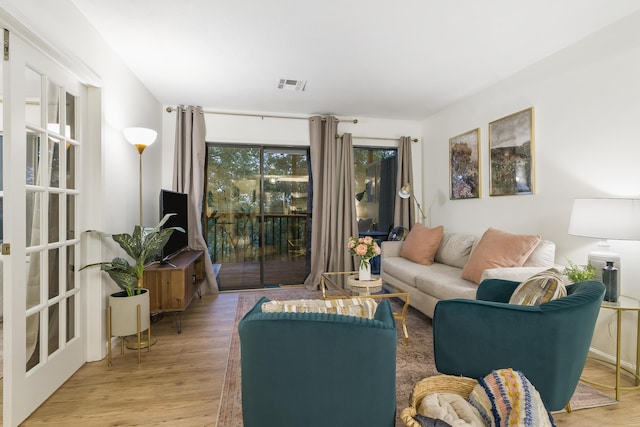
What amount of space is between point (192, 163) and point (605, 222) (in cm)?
414

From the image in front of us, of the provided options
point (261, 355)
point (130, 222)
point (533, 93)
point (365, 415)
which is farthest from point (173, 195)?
point (533, 93)

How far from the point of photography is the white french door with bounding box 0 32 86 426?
66.7 inches

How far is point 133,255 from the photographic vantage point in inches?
101

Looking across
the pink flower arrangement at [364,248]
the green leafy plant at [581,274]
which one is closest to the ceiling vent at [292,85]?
the pink flower arrangement at [364,248]

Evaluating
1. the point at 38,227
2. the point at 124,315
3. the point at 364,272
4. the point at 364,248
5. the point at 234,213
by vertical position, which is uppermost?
the point at 234,213

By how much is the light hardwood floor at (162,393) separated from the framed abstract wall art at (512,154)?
1680 mm

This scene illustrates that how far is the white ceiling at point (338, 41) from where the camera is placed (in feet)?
7.18

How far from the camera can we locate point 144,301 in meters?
2.55

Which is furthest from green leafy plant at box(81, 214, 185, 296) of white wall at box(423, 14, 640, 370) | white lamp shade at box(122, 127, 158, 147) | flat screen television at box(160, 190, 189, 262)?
white wall at box(423, 14, 640, 370)

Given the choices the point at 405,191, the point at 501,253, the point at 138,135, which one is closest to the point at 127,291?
the point at 138,135

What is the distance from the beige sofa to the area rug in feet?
0.85

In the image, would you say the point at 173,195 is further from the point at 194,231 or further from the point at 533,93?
the point at 533,93

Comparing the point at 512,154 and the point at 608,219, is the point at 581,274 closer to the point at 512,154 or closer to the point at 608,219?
the point at 608,219

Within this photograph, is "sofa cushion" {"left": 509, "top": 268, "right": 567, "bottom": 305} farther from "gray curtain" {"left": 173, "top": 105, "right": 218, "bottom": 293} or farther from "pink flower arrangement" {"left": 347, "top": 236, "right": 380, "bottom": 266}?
"gray curtain" {"left": 173, "top": 105, "right": 218, "bottom": 293}
